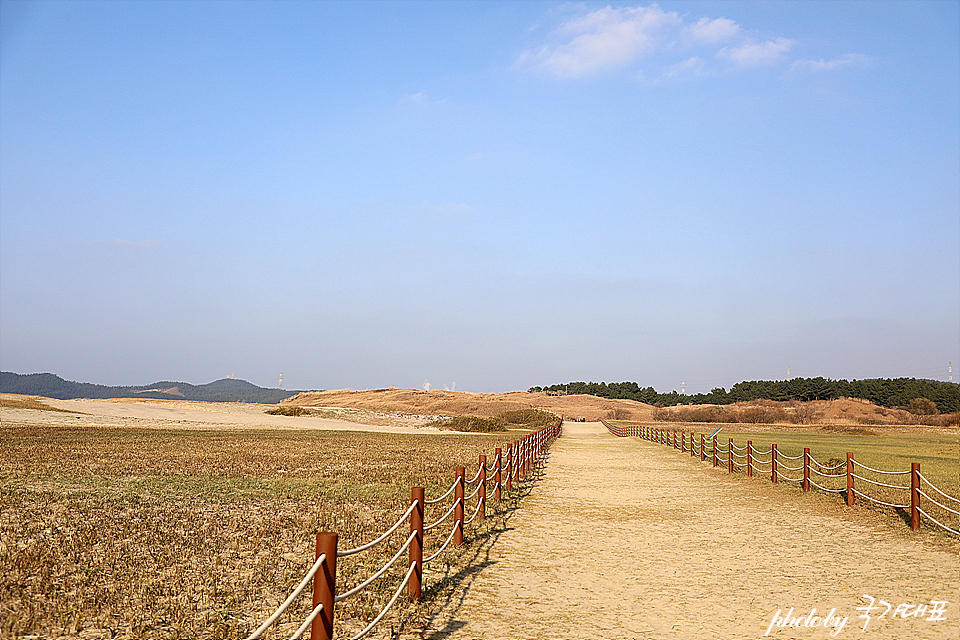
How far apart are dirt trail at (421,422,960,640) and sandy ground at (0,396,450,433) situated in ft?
131

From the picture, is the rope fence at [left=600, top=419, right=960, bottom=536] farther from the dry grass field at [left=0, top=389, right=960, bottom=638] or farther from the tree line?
the tree line

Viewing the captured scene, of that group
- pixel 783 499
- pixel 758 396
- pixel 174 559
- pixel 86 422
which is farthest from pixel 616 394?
pixel 174 559

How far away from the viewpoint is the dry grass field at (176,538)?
6.62 meters

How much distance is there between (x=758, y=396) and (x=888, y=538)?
445ft

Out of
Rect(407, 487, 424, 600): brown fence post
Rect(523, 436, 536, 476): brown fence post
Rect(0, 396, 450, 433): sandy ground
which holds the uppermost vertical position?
Rect(407, 487, 424, 600): brown fence post

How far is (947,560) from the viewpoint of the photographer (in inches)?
398

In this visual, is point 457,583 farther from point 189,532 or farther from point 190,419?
point 190,419

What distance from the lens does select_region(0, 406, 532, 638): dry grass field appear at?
662cm

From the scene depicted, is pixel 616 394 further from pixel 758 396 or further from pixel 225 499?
pixel 225 499

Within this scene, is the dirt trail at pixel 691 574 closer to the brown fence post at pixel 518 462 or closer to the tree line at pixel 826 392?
the brown fence post at pixel 518 462

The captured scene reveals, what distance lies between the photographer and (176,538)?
994cm

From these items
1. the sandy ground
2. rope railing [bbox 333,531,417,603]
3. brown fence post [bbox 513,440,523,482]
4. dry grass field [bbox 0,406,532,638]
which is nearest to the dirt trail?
rope railing [bbox 333,531,417,603]

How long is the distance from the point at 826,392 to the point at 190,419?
114155 mm

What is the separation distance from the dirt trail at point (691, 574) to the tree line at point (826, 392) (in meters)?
109
